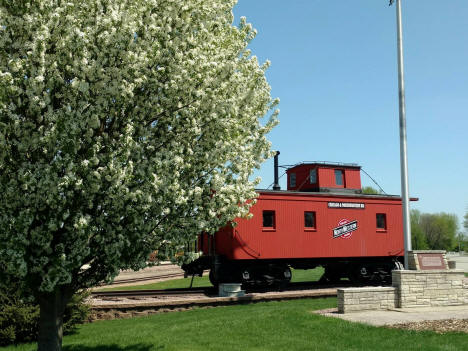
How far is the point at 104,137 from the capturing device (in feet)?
24.2

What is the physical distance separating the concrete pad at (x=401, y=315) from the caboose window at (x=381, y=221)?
24.5ft

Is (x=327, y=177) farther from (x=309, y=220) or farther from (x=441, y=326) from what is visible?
(x=441, y=326)

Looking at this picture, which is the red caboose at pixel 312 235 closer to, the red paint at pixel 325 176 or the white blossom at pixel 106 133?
the red paint at pixel 325 176

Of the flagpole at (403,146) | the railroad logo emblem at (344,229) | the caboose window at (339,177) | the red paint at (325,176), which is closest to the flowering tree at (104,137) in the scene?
the flagpole at (403,146)

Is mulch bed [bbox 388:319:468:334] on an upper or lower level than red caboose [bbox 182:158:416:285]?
lower

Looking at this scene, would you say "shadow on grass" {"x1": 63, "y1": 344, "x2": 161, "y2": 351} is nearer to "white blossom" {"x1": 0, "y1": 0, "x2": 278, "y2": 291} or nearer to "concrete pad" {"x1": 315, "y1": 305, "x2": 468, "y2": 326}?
"white blossom" {"x1": 0, "y1": 0, "x2": 278, "y2": 291}

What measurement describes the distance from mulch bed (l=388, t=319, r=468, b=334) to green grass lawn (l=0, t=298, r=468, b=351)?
553mm

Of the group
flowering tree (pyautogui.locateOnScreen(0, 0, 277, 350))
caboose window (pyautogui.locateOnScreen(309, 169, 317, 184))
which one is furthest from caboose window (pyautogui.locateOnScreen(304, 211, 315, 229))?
flowering tree (pyautogui.locateOnScreen(0, 0, 277, 350))

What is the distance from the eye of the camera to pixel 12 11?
6.75 meters

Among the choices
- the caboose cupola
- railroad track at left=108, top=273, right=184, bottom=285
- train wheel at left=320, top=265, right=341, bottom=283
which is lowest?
railroad track at left=108, top=273, right=184, bottom=285

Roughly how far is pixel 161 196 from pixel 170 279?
25.6 m

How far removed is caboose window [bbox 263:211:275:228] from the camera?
1941 cm

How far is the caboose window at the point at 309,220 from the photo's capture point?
66.2 ft

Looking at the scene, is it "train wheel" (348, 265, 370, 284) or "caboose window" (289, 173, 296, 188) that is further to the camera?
"caboose window" (289, 173, 296, 188)
